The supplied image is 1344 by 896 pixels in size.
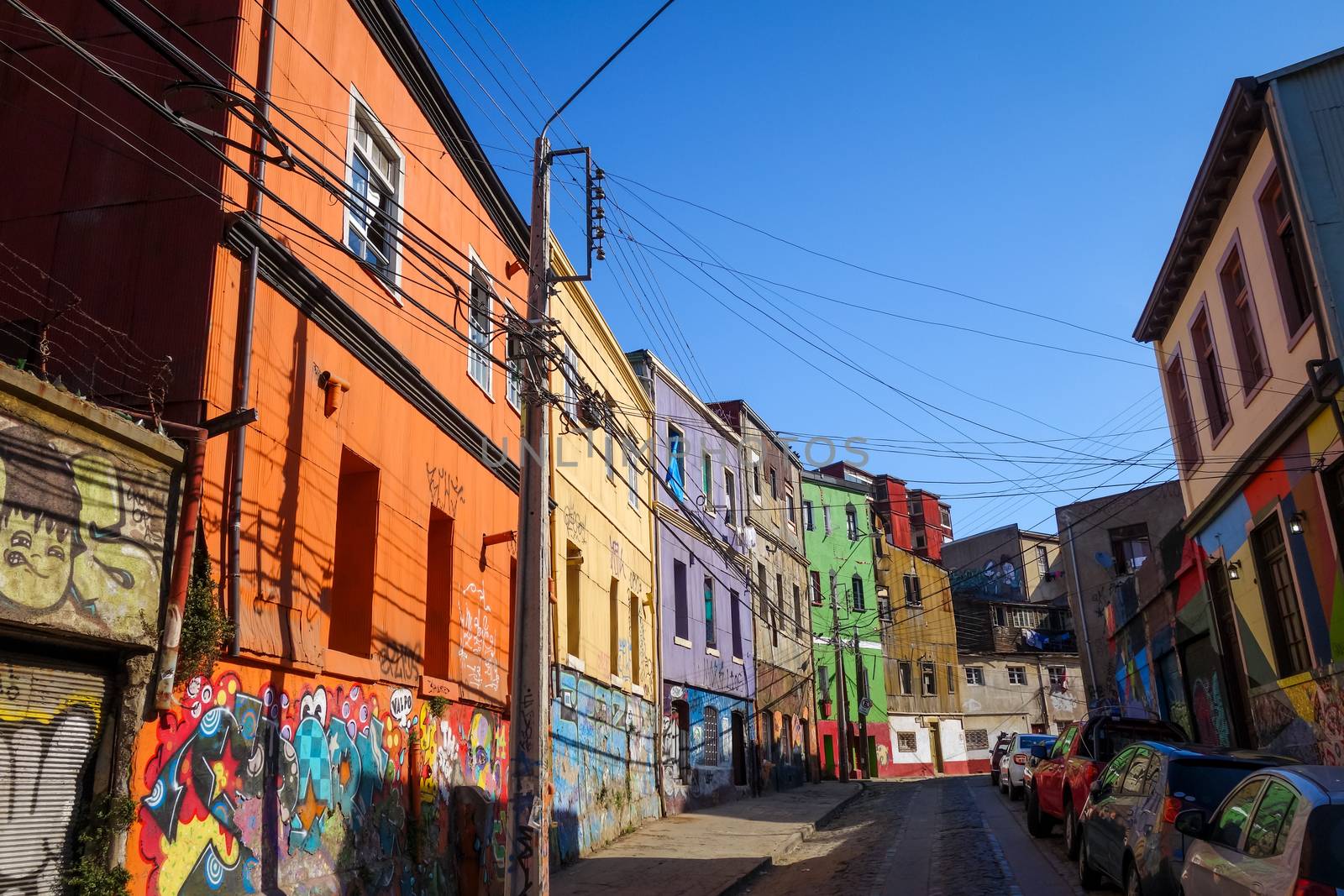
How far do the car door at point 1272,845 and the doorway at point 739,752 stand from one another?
73.5 ft

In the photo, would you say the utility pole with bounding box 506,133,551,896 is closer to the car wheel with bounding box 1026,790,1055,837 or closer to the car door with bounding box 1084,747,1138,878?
the car door with bounding box 1084,747,1138,878

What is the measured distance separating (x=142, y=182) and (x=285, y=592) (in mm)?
3581

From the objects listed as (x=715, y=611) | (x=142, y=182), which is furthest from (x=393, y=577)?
(x=715, y=611)

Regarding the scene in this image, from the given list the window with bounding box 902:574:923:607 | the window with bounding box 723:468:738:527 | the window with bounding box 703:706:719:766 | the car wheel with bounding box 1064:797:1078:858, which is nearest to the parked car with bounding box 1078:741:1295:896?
the car wheel with bounding box 1064:797:1078:858

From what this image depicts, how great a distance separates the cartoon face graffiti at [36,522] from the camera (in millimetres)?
6039

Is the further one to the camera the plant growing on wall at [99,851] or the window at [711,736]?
the window at [711,736]

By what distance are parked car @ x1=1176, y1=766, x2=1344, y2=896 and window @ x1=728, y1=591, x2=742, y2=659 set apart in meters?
22.8

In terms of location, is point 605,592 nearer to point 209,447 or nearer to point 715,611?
point 715,611

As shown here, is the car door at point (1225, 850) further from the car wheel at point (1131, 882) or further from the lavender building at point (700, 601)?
the lavender building at point (700, 601)

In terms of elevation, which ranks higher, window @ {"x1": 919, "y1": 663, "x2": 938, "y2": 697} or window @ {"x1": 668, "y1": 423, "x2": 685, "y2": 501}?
window @ {"x1": 668, "y1": 423, "x2": 685, "y2": 501}

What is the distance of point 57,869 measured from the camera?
627 cm

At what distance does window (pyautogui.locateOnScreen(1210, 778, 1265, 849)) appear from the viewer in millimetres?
6164

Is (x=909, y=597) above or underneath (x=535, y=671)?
above

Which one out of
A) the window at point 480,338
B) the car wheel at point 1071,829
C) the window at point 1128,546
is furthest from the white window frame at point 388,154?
the window at point 1128,546
